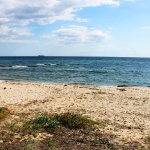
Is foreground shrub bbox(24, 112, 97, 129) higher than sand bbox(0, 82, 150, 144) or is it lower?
higher

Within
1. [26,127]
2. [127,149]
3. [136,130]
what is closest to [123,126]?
[136,130]

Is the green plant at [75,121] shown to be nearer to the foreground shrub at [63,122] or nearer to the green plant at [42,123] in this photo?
the foreground shrub at [63,122]

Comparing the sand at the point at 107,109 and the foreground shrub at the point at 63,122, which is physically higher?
the foreground shrub at the point at 63,122

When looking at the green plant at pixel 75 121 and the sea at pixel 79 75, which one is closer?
the green plant at pixel 75 121

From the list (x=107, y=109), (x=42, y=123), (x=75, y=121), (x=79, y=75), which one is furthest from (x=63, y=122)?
(x=79, y=75)

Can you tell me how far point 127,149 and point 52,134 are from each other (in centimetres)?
308

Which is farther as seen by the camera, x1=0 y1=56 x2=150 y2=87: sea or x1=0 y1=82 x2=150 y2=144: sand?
x1=0 y1=56 x2=150 y2=87: sea

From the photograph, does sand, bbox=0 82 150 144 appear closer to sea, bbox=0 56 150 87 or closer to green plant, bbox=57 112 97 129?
green plant, bbox=57 112 97 129

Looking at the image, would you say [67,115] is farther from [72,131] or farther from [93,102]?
[93,102]

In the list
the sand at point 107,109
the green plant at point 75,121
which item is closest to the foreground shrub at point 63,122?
the green plant at point 75,121

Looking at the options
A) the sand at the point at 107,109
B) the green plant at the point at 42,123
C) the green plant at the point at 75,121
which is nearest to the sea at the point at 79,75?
the sand at the point at 107,109

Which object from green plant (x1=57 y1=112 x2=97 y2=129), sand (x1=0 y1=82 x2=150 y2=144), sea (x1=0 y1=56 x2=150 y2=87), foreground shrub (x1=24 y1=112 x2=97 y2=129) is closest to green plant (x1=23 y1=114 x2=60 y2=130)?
foreground shrub (x1=24 y1=112 x2=97 y2=129)

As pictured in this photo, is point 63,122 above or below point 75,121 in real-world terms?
below

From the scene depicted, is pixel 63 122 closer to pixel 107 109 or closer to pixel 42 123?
pixel 42 123
